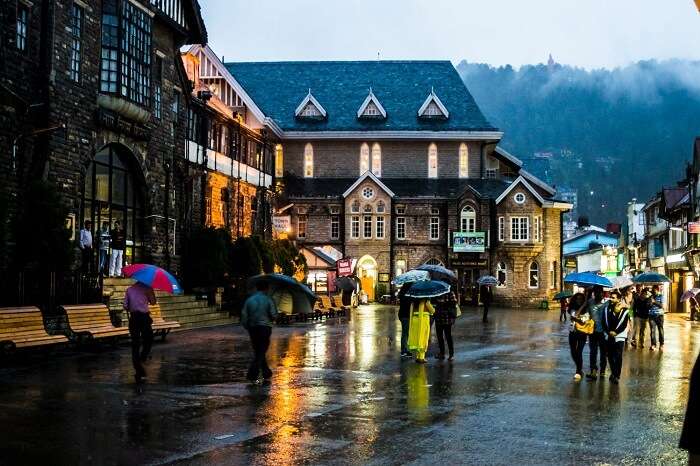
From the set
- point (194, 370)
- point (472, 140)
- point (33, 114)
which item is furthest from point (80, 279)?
point (472, 140)

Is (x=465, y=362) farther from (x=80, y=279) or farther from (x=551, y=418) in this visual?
(x=80, y=279)

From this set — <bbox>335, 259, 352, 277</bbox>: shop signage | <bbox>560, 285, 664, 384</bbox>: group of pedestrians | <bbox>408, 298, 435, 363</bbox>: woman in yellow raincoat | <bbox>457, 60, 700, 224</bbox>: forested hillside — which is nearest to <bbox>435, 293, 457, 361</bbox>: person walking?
<bbox>408, 298, 435, 363</bbox>: woman in yellow raincoat

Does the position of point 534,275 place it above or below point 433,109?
below

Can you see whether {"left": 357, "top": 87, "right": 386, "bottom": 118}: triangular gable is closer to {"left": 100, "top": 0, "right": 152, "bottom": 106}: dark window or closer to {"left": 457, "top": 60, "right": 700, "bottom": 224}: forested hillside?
{"left": 100, "top": 0, "right": 152, "bottom": 106}: dark window

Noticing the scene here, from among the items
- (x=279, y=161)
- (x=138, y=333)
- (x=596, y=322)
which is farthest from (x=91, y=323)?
(x=279, y=161)

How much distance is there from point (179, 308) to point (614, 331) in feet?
52.5

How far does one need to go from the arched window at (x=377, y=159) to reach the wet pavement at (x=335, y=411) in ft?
142

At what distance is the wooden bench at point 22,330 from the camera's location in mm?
15688

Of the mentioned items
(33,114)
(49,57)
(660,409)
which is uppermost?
(49,57)

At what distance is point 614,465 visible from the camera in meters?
7.87

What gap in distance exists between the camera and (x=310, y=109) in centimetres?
6219

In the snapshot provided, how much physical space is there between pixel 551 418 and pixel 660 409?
201 centimetres

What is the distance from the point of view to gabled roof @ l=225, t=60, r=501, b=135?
201ft

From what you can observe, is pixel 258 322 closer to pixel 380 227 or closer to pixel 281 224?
pixel 281 224
